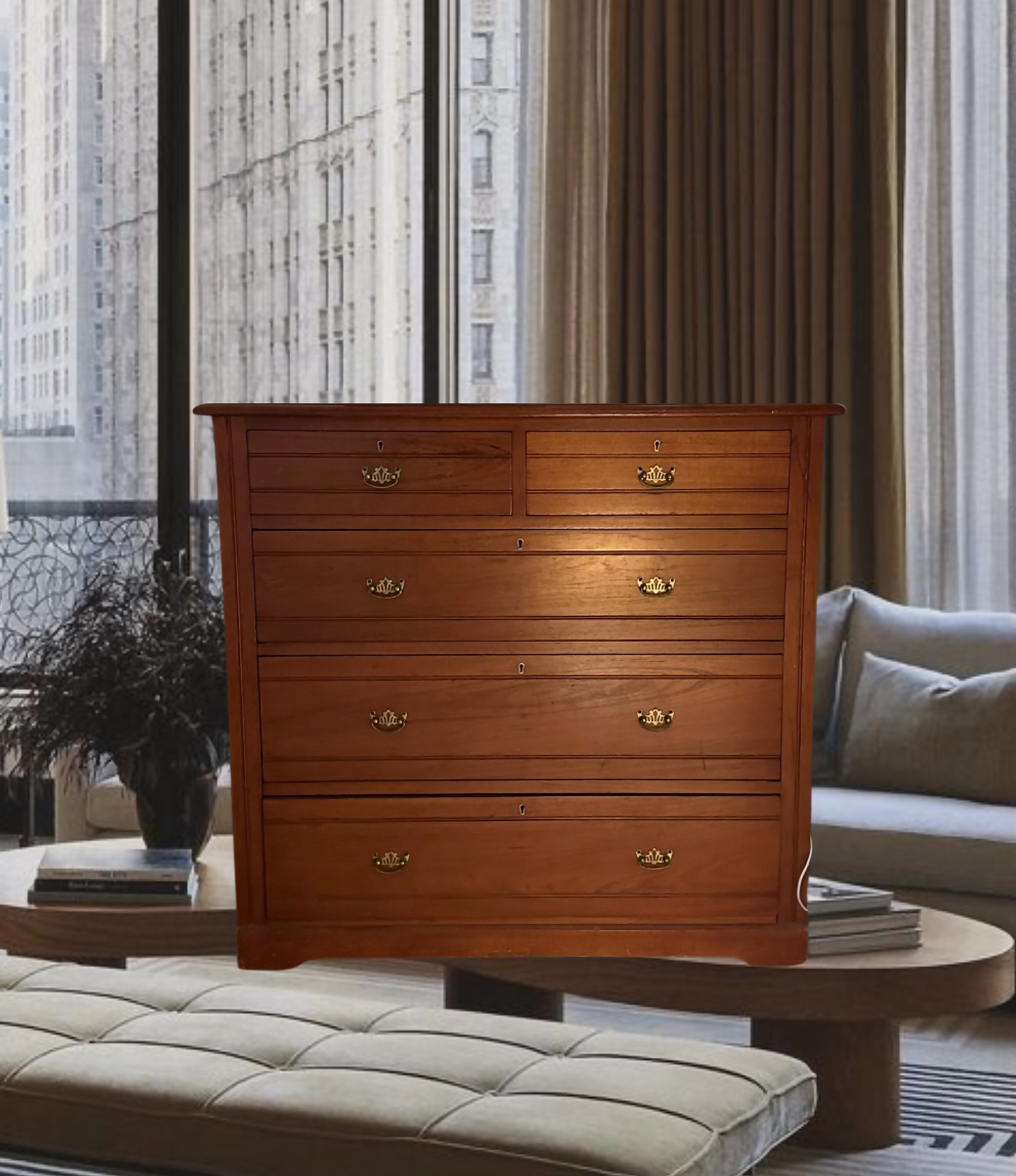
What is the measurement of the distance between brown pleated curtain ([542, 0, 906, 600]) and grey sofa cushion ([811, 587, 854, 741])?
51 centimetres

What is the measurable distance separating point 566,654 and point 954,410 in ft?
9.72

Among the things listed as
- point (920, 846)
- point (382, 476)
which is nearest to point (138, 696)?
point (382, 476)

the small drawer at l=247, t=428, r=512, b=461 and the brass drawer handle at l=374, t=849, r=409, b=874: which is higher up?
the small drawer at l=247, t=428, r=512, b=461

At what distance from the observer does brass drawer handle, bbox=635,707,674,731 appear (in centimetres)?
286

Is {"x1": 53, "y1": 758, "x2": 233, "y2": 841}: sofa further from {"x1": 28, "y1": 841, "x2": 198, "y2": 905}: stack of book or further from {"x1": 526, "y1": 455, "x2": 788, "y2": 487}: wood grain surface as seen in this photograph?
{"x1": 526, "y1": 455, "x2": 788, "y2": 487}: wood grain surface

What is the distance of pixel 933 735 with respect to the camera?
454 cm

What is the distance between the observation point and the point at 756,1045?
321cm

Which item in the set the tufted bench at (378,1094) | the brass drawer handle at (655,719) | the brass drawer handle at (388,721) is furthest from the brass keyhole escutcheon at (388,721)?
the tufted bench at (378,1094)

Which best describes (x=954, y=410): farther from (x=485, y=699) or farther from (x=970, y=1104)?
(x=485, y=699)

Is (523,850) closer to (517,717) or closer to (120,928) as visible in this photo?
(517,717)

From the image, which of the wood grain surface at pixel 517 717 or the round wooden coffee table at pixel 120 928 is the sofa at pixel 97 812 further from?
the wood grain surface at pixel 517 717

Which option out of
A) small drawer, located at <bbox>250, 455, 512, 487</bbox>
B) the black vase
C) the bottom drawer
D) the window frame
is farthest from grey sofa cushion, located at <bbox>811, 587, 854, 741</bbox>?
small drawer, located at <bbox>250, 455, 512, 487</bbox>

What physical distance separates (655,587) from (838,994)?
2.30 ft

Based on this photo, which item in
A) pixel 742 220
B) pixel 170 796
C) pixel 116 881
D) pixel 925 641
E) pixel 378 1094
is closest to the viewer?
pixel 378 1094
